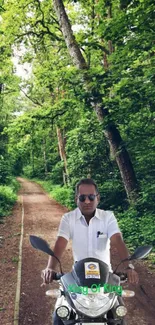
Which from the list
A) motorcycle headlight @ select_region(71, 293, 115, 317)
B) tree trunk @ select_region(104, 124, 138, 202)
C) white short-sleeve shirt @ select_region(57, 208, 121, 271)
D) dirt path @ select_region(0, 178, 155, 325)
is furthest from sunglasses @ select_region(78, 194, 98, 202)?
tree trunk @ select_region(104, 124, 138, 202)

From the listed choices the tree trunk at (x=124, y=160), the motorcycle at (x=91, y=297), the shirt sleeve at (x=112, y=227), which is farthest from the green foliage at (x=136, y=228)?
the motorcycle at (x=91, y=297)

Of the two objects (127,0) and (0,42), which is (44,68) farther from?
(127,0)

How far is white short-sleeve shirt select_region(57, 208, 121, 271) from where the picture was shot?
2768mm

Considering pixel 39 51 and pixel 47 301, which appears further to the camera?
pixel 39 51

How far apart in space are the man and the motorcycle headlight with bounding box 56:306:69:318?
0.46 meters

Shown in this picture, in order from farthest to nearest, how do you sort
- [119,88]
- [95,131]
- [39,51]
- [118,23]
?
[39,51]
[95,131]
[119,88]
[118,23]

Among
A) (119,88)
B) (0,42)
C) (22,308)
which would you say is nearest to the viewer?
(22,308)

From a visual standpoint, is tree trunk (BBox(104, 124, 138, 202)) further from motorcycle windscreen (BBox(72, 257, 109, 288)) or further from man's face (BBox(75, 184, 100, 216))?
motorcycle windscreen (BBox(72, 257, 109, 288))

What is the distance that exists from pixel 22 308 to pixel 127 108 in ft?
19.6

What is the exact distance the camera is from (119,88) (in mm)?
8758

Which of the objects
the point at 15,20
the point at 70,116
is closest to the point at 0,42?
the point at 15,20

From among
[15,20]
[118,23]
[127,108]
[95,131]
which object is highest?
[15,20]

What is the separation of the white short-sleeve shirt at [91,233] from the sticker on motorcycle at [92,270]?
1.48ft

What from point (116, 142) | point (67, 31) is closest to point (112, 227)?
point (116, 142)
